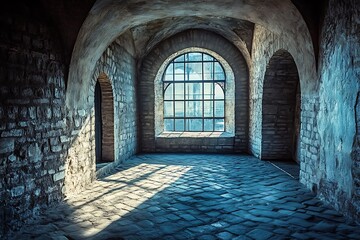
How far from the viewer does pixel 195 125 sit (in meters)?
9.58

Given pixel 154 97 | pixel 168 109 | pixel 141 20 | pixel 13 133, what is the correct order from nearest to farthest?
pixel 13 133, pixel 141 20, pixel 154 97, pixel 168 109

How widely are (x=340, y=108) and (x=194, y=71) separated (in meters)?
6.14

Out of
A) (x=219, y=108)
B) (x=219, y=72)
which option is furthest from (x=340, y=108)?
(x=219, y=108)

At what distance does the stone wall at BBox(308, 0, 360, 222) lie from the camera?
328 centimetres

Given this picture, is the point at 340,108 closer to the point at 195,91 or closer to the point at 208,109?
the point at 208,109

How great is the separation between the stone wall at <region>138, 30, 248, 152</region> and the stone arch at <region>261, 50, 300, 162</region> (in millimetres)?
1322

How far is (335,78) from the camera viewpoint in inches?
148

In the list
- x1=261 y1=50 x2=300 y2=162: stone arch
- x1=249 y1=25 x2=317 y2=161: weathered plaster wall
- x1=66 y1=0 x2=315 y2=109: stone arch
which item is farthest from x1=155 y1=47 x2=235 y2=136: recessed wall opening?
x1=66 y1=0 x2=315 y2=109: stone arch

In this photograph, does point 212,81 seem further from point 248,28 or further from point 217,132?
point 248,28

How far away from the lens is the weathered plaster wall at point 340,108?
3283 millimetres

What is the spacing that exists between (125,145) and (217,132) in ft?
10.5

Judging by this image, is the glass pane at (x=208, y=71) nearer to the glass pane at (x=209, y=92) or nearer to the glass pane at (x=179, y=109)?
the glass pane at (x=209, y=92)

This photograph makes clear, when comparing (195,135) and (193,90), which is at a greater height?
(193,90)

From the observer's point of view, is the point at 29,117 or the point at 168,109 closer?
the point at 29,117
